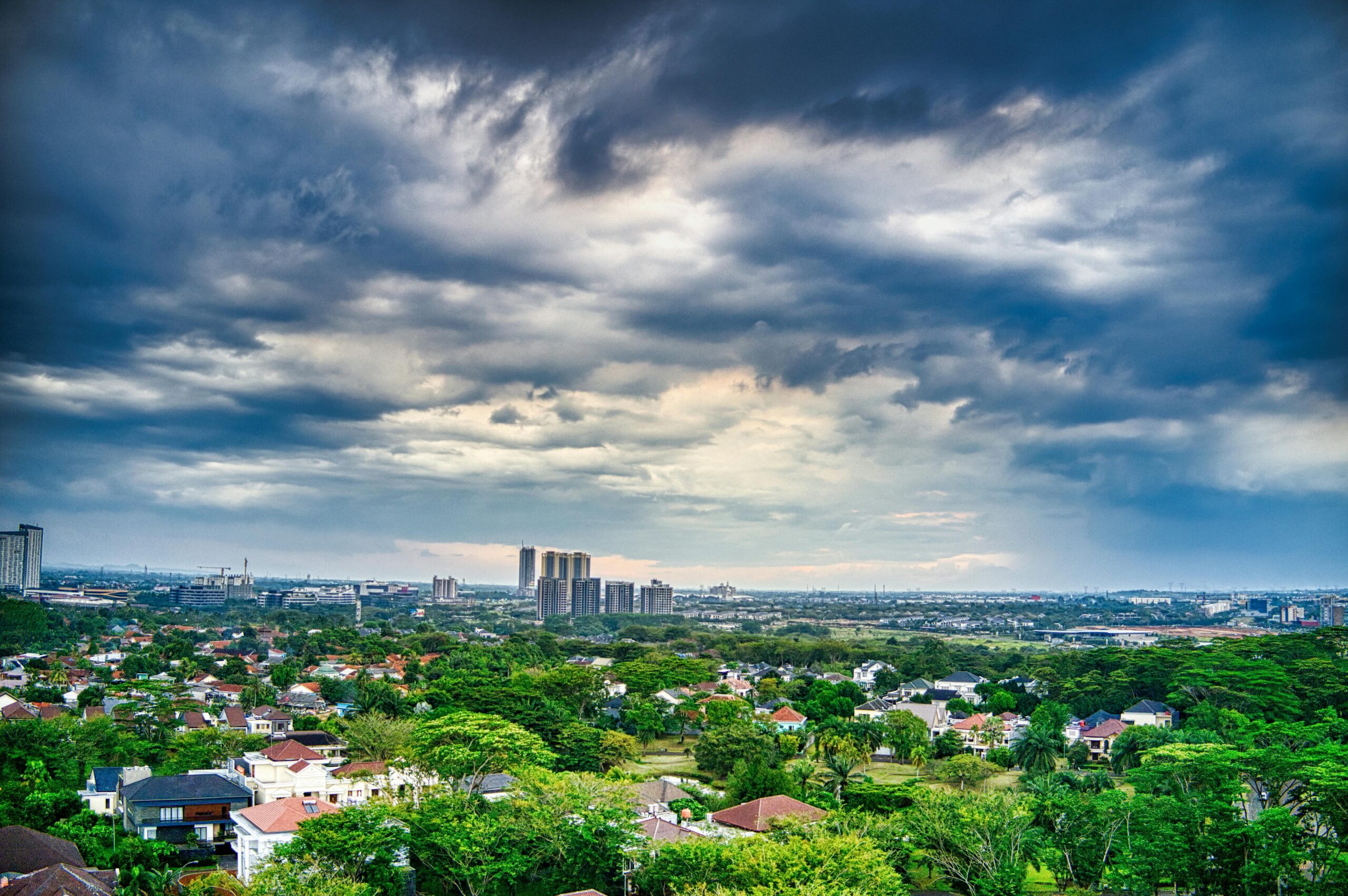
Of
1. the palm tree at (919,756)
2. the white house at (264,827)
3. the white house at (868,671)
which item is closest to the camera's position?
the white house at (264,827)

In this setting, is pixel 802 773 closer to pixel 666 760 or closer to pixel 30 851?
pixel 666 760

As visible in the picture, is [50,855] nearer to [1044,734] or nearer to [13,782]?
[13,782]

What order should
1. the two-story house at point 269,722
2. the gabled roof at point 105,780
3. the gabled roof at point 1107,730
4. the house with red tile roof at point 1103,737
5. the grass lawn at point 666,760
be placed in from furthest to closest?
the two-story house at point 269,722 < the gabled roof at point 1107,730 < the house with red tile roof at point 1103,737 < the grass lawn at point 666,760 < the gabled roof at point 105,780

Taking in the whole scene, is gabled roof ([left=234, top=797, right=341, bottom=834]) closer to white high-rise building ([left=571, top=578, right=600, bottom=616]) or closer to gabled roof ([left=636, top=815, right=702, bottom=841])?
gabled roof ([left=636, top=815, right=702, bottom=841])

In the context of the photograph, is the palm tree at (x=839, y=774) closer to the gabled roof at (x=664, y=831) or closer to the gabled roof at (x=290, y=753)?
the gabled roof at (x=664, y=831)

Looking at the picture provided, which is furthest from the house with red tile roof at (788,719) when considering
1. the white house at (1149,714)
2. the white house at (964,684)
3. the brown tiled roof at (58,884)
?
the brown tiled roof at (58,884)

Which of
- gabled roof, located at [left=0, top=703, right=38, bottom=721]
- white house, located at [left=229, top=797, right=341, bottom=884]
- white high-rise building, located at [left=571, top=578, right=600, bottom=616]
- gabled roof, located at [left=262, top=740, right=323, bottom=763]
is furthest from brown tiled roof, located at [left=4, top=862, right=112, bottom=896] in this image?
white high-rise building, located at [left=571, top=578, right=600, bottom=616]

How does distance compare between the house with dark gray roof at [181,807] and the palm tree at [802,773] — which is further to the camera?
the palm tree at [802,773]

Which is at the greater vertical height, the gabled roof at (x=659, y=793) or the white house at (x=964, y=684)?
the gabled roof at (x=659, y=793)
